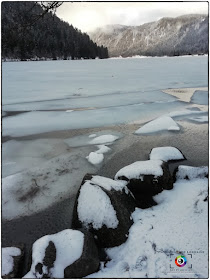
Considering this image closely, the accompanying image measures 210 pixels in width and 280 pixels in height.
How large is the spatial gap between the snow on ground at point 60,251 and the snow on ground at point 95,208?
0.32 meters

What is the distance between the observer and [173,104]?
30.9ft

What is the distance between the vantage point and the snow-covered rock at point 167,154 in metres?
5.23

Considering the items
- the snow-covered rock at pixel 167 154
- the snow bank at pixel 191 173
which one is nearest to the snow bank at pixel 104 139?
the snow-covered rock at pixel 167 154

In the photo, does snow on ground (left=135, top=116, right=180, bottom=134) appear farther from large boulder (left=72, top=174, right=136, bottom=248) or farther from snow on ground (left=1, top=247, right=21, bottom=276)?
snow on ground (left=1, top=247, right=21, bottom=276)

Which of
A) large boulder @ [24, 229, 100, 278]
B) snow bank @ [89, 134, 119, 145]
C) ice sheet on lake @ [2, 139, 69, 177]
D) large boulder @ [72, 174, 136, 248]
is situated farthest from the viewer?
snow bank @ [89, 134, 119, 145]

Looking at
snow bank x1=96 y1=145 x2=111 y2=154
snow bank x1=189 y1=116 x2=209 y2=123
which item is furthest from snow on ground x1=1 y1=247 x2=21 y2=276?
snow bank x1=189 y1=116 x2=209 y2=123

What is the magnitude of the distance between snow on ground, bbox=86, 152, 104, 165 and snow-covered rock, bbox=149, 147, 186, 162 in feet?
3.58

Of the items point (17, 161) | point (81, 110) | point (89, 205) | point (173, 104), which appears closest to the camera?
point (89, 205)

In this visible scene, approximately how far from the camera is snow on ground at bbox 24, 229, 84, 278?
2836 mm

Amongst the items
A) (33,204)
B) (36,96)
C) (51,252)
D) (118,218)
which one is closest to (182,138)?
(118,218)

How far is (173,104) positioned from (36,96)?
6093 millimetres

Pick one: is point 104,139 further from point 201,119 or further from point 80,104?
point 80,104

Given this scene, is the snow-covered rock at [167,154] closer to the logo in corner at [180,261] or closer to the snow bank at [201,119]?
the logo in corner at [180,261]

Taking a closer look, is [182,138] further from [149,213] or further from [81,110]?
[81,110]
